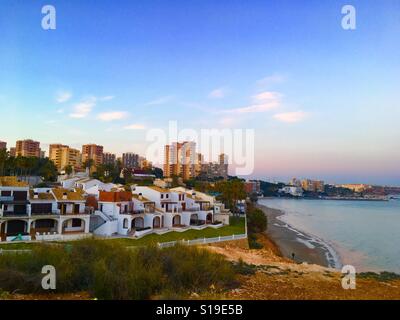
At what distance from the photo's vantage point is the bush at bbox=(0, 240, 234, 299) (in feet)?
29.3

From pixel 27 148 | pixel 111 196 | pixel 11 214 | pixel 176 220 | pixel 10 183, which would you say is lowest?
pixel 176 220

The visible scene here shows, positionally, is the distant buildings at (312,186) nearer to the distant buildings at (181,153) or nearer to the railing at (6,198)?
the distant buildings at (181,153)

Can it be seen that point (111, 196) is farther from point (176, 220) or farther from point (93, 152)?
point (93, 152)

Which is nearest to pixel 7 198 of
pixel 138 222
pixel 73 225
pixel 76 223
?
pixel 73 225

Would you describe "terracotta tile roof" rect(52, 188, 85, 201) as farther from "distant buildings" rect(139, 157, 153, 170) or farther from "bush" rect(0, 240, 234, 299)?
"distant buildings" rect(139, 157, 153, 170)

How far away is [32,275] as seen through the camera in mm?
9344

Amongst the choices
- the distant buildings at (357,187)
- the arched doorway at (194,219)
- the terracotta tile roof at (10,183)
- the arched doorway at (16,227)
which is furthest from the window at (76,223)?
the distant buildings at (357,187)

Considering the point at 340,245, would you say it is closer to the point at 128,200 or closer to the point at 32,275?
the point at 128,200

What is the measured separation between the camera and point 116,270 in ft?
31.4

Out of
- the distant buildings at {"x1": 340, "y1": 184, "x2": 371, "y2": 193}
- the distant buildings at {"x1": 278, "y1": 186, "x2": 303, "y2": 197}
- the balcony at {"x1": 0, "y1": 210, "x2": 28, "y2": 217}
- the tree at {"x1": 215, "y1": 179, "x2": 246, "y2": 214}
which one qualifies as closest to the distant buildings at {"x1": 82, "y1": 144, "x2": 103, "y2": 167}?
the tree at {"x1": 215, "y1": 179, "x2": 246, "y2": 214}

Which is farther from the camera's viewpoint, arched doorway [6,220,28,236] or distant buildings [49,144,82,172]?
distant buildings [49,144,82,172]

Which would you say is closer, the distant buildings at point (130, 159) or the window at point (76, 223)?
the window at point (76, 223)

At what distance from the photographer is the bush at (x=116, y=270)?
895cm
